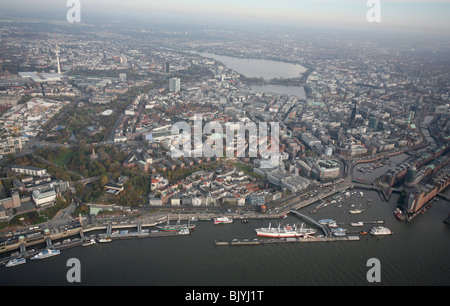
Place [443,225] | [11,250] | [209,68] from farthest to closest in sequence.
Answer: [209,68], [443,225], [11,250]

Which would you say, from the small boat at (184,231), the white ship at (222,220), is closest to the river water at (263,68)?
the white ship at (222,220)

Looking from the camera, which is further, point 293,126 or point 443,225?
point 293,126

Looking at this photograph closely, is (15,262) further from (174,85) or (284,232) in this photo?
(174,85)

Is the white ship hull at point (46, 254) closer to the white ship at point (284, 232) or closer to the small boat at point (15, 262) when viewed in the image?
the small boat at point (15, 262)

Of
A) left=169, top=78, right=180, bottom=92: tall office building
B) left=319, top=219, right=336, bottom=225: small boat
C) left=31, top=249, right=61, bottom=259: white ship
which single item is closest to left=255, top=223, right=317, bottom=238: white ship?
left=319, top=219, right=336, bottom=225: small boat

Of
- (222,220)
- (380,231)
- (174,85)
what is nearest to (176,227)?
(222,220)

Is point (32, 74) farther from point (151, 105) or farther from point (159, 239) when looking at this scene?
point (159, 239)

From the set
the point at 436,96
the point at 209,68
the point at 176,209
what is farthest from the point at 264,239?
the point at 209,68

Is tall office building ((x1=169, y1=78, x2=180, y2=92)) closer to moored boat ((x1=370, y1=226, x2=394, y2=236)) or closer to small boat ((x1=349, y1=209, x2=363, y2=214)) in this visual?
small boat ((x1=349, y1=209, x2=363, y2=214))
